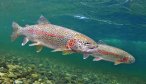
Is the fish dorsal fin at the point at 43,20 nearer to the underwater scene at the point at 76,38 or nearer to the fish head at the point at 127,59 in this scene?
the underwater scene at the point at 76,38

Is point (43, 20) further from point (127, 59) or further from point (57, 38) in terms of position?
point (127, 59)

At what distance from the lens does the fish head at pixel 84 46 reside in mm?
6133

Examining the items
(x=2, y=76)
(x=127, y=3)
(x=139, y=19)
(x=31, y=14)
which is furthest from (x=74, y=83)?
(x=31, y=14)

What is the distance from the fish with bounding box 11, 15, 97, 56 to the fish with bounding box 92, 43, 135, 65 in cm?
372

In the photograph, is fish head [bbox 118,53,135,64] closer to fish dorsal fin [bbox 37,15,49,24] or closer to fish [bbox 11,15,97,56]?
fish [bbox 11,15,97,56]

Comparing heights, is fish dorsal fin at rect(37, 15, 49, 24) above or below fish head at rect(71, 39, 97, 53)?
above

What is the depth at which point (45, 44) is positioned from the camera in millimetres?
6844

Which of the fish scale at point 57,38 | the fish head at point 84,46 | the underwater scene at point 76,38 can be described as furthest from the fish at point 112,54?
the fish head at point 84,46

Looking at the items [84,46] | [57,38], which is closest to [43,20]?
[57,38]

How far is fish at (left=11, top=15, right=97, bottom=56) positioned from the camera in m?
6.21

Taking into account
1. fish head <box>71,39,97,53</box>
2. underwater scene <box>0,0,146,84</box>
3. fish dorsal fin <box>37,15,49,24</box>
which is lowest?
underwater scene <box>0,0,146,84</box>

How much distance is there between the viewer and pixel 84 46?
20.3 ft

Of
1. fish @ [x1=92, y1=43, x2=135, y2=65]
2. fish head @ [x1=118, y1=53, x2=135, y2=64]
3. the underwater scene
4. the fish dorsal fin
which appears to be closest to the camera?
the fish dorsal fin

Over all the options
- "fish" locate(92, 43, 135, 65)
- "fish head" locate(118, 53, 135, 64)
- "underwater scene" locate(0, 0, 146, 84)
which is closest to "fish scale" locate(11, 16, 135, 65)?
"underwater scene" locate(0, 0, 146, 84)
